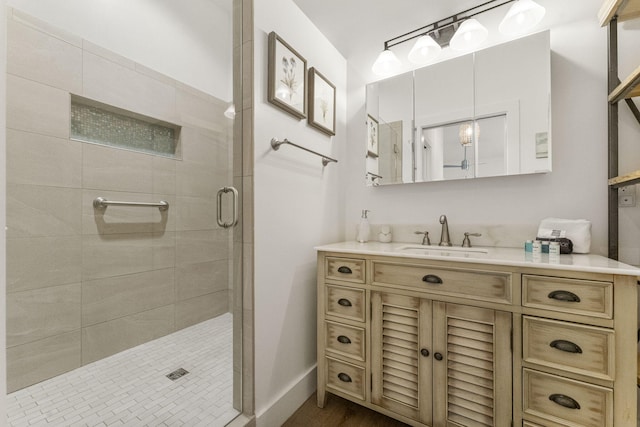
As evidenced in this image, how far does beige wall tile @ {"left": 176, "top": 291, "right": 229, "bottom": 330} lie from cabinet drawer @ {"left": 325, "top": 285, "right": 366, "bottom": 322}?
2.42 feet

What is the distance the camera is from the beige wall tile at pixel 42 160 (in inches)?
44.6

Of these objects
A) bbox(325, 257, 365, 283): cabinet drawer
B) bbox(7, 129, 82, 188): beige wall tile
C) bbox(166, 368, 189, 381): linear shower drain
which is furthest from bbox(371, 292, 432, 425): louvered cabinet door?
bbox(7, 129, 82, 188): beige wall tile

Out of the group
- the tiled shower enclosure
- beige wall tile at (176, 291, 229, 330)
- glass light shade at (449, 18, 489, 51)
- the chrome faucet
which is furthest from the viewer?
beige wall tile at (176, 291, 229, 330)

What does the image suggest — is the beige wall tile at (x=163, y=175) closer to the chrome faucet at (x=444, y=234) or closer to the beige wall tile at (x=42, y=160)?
the beige wall tile at (x=42, y=160)

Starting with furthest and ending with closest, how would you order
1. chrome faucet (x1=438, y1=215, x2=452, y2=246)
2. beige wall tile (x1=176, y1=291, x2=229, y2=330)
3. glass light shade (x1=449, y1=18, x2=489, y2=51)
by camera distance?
1. beige wall tile (x1=176, y1=291, x2=229, y2=330)
2. chrome faucet (x1=438, y1=215, x2=452, y2=246)
3. glass light shade (x1=449, y1=18, x2=489, y2=51)

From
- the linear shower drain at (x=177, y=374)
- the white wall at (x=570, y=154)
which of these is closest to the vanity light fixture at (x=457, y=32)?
the white wall at (x=570, y=154)

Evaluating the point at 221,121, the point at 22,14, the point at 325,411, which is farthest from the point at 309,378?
the point at 22,14

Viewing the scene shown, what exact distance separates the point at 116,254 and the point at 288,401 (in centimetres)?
123

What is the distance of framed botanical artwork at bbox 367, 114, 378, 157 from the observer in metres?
1.96

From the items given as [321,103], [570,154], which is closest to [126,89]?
[321,103]

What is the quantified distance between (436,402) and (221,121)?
176 centimetres

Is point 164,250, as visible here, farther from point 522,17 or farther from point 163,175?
point 522,17

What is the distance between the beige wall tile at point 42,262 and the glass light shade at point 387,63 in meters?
2.02

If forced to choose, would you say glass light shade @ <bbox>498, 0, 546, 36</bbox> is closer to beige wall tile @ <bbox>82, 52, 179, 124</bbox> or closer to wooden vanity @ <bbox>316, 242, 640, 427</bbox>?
wooden vanity @ <bbox>316, 242, 640, 427</bbox>
